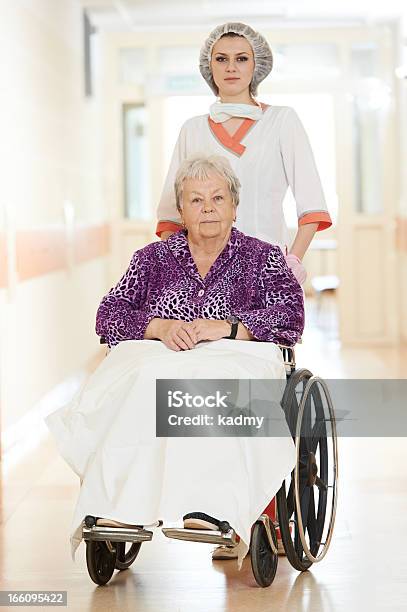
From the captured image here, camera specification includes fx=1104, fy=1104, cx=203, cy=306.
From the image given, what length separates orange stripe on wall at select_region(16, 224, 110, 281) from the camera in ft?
16.6

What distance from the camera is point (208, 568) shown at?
2.91 metres

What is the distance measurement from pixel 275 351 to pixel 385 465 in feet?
5.87

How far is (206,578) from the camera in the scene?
9.21ft

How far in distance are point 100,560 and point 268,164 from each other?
1.13 meters

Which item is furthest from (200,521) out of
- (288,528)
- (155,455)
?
(288,528)

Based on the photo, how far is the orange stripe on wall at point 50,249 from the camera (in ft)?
16.6

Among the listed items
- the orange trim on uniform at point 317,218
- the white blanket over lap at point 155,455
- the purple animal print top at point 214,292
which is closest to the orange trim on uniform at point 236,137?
the orange trim on uniform at point 317,218

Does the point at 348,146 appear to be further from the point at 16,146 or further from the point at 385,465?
the point at 385,465

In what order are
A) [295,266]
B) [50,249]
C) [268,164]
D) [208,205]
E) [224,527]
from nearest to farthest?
[224,527] < [208,205] < [295,266] < [268,164] < [50,249]

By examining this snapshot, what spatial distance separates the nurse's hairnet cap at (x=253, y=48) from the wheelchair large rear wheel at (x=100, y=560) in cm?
129

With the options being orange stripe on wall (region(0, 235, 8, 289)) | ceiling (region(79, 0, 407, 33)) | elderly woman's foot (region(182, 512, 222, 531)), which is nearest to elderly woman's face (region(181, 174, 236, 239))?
elderly woman's foot (region(182, 512, 222, 531))

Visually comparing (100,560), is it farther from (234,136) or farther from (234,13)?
(234,13)

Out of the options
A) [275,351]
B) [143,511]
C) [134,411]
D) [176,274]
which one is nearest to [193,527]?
[143,511]

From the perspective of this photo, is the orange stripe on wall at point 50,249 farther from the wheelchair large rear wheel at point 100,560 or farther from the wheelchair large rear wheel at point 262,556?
the wheelchair large rear wheel at point 262,556
